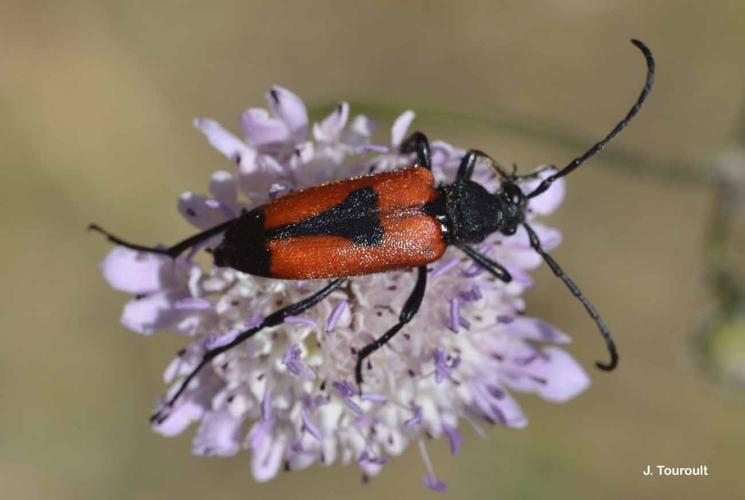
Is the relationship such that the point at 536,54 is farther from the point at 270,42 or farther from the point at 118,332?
the point at 118,332

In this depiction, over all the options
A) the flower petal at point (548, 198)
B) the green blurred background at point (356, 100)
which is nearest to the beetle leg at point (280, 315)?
the flower petal at point (548, 198)

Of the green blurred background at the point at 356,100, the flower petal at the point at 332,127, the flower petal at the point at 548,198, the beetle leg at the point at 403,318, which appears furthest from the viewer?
the green blurred background at the point at 356,100

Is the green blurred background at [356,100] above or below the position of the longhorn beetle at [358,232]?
below

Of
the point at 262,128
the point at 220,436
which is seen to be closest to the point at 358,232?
the point at 262,128

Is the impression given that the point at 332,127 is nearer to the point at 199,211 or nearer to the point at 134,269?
the point at 199,211

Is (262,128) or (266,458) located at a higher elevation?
(262,128)

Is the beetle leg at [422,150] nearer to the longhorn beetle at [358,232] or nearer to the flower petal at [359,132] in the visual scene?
the longhorn beetle at [358,232]

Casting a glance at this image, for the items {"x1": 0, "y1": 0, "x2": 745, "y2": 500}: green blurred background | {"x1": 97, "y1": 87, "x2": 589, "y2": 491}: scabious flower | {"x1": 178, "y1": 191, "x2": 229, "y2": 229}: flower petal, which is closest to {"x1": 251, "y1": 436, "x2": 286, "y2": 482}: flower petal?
{"x1": 97, "y1": 87, "x2": 589, "y2": 491}: scabious flower

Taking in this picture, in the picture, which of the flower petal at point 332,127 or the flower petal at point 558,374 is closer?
the flower petal at point 332,127
